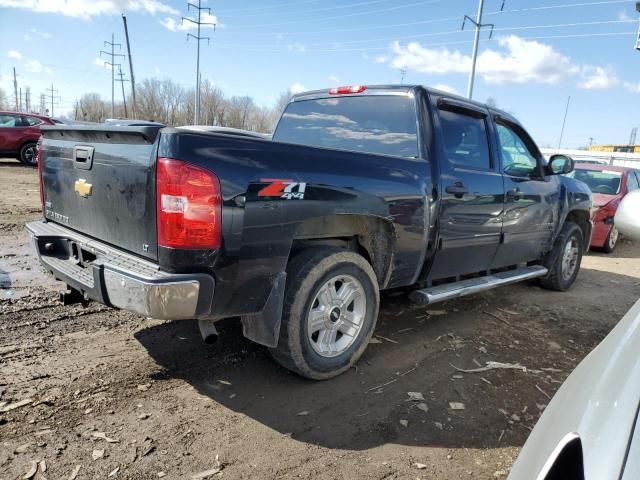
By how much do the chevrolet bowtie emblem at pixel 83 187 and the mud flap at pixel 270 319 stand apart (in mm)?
1336

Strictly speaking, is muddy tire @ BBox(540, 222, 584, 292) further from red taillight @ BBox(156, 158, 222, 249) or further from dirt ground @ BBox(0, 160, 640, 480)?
red taillight @ BBox(156, 158, 222, 249)

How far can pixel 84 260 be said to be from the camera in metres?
3.15

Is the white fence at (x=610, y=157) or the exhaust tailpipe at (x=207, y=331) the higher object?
the white fence at (x=610, y=157)

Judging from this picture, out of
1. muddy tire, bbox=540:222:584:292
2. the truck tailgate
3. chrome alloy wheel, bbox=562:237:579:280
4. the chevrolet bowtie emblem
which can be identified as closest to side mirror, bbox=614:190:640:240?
the truck tailgate

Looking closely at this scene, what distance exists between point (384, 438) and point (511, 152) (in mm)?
3467

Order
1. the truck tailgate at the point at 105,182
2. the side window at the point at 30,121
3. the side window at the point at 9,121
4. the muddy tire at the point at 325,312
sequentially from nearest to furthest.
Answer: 1. the truck tailgate at the point at 105,182
2. the muddy tire at the point at 325,312
3. the side window at the point at 9,121
4. the side window at the point at 30,121

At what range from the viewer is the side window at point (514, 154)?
476 cm

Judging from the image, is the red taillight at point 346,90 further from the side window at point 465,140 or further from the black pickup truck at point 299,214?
the side window at point 465,140

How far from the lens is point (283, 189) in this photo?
8.98 ft

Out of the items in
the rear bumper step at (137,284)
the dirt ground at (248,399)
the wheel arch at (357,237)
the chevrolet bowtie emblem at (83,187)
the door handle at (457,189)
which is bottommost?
the dirt ground at (248,399)

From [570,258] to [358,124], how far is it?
3.90 metres

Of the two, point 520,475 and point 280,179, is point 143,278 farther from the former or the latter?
point 520,475

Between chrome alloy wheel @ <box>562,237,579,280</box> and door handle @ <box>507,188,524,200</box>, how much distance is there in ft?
5.47

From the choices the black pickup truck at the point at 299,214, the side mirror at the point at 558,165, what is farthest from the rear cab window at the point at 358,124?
the side mirror at the point at 558,165
